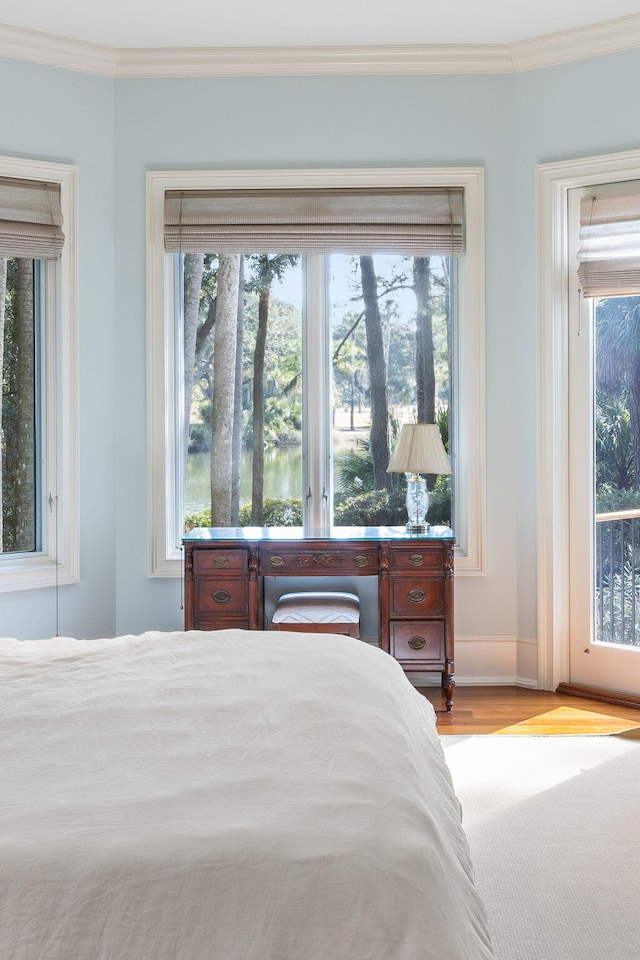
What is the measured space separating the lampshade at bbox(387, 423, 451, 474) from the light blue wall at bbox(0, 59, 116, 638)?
1.42 meters

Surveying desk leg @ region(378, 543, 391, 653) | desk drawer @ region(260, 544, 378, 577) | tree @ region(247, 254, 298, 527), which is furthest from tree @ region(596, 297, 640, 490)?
tree @ region(247, 254, 298, 527)

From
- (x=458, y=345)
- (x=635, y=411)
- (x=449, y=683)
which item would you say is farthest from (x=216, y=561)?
(x=635, y=411)

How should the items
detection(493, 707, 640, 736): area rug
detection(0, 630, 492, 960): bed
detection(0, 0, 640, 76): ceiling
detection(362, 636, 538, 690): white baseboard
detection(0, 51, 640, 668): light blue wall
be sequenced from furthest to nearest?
detection(362, 636, 538, 690): white baseboard, detection(0, 51, 640, 668): light blue wall, detection(0, 0, 640, 76): ceiling, detection(493, 707, 640, 736): area rug, detection(0, 630, 492, 960): bed

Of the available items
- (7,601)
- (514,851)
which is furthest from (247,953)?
(7,601)

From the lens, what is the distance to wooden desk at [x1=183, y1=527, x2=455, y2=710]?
3.77 meters

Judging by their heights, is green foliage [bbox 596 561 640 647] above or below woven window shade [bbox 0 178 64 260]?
below

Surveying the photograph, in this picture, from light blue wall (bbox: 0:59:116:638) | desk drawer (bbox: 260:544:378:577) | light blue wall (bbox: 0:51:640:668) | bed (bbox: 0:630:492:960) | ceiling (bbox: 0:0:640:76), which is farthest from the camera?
light blue wall (bbox: 0:51:640:668)

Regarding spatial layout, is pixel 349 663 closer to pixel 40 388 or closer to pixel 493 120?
pixel 40 388

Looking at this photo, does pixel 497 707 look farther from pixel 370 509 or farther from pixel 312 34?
pixel 312 34

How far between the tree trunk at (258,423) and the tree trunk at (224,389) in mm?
115

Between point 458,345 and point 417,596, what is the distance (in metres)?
1.29

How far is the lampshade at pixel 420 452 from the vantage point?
3.85 m

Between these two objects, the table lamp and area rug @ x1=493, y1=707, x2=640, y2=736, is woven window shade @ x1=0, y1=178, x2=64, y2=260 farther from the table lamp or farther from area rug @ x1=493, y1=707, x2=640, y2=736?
area rug @ x1=493, y1=707, x2=640, y2=736

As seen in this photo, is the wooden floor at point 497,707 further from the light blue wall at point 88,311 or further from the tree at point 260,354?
the light blue wall at point 88,311
